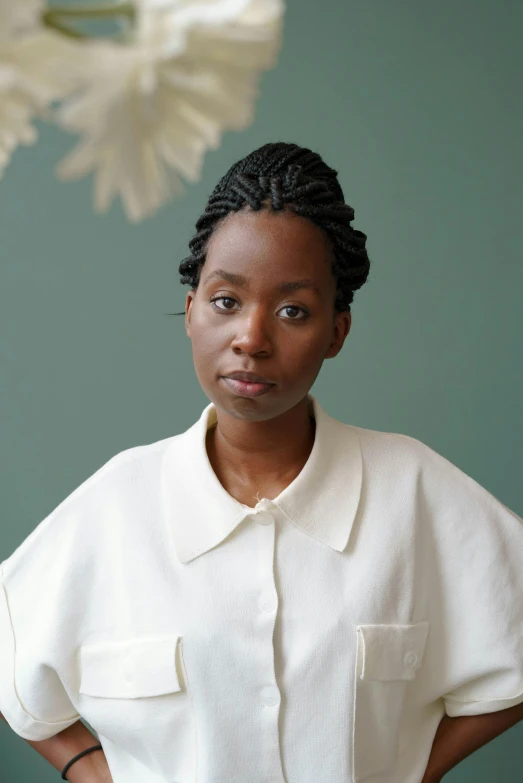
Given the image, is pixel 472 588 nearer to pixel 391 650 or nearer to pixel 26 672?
pixel 391 650

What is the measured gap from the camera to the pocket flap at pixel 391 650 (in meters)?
0.98

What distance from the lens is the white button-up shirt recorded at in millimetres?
976

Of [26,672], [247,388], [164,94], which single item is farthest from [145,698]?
[164,94]

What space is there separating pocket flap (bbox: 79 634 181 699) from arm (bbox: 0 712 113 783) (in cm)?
12

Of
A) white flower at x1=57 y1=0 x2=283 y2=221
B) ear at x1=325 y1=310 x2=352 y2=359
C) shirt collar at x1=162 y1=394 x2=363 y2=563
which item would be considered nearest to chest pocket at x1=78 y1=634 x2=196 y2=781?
shirt collar at x1=162 y1=394 x2=363 y2=563

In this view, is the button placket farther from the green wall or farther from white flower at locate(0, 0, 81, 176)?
white flower at locate(0, 0, 81, 176)

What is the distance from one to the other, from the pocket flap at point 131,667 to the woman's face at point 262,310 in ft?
0.85

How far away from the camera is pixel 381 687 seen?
3.31 ft

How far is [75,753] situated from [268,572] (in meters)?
0.35

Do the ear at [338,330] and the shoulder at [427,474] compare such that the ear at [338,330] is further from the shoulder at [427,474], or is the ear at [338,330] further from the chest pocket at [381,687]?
the chest pocket at [381,687]

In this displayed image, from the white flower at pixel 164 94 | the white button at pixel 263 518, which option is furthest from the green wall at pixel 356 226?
the white flower at pixel 164 94

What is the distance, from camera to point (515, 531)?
1079 mm

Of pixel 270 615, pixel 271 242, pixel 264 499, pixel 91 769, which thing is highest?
pixel 271 242

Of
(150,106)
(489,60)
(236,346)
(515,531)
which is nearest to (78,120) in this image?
(150,106)
